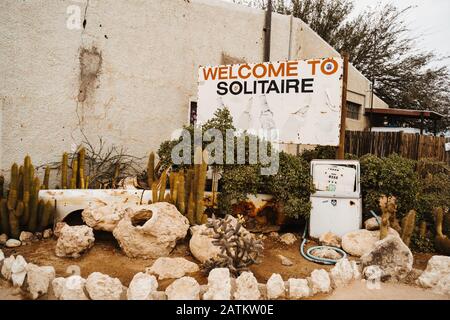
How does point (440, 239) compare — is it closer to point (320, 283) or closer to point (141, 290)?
point (320, 283)

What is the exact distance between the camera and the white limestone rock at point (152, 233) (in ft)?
14.0

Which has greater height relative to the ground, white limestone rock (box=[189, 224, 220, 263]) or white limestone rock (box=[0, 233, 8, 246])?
white limestone rock (box=[189, 224, 220, 263])

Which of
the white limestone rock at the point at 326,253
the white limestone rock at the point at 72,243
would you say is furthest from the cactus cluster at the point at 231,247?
the white limestone rock at the point at 72,243

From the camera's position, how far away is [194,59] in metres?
7.75

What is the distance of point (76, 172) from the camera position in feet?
18.6

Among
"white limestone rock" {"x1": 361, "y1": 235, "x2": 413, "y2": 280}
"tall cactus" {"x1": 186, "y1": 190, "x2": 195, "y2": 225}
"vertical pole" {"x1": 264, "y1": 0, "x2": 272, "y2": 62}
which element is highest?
"vertical pole" {"x1": 264, "y1": 0, "x2": 272, "y2": 62}

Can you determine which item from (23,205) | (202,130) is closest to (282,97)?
(202,130)

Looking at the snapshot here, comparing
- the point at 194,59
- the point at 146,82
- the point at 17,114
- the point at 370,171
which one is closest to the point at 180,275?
the point at 370,171

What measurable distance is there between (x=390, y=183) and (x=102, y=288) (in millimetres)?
4261

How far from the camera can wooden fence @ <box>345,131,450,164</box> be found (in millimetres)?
8617

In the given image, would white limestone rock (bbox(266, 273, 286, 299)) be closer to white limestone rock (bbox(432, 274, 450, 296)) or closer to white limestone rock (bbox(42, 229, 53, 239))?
white limestone rock (bbox(432, 274, 450, 296))

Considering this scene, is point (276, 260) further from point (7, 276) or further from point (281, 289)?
point (7, 276)

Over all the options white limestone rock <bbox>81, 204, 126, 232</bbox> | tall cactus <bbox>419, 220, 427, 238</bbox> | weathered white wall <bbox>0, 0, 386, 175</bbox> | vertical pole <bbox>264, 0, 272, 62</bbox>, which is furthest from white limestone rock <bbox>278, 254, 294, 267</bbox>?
vertical pole <bbox>264, 0, 272, 62</bbox>

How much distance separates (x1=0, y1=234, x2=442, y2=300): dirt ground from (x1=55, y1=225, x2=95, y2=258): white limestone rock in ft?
0.25
